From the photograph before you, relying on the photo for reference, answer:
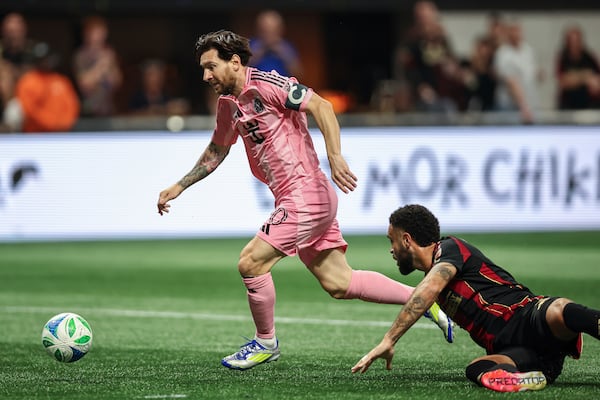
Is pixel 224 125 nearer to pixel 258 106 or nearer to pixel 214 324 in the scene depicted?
pixel 258 106

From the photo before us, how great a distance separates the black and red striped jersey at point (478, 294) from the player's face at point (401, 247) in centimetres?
15

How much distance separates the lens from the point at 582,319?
6.85 metres

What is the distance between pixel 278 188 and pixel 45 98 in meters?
11.1

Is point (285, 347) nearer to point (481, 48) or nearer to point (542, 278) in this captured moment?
point (542, 278)

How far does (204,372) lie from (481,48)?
13.4 metres

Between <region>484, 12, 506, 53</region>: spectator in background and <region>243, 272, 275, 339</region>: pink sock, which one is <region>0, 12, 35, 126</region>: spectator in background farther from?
<region>243, 272, 275, 339</region>: pink sock

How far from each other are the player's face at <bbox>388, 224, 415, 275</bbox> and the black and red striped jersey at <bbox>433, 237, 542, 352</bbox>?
154 mm

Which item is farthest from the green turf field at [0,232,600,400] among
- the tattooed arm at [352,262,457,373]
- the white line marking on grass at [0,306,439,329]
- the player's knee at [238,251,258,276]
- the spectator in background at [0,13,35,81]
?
the spectator in background at [0,13,35,81]

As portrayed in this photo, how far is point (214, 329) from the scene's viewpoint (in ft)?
34.0

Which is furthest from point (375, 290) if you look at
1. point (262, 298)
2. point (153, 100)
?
point (153, 100)

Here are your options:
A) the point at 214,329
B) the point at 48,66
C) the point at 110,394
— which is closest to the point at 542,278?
the point at 214,329

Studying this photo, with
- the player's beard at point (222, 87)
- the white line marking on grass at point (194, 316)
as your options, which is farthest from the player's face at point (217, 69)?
the white line marking on grass at point (194, 316)

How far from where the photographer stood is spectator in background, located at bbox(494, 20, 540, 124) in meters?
20.0

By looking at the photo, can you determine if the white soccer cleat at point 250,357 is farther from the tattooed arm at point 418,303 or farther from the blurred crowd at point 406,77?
the blurred crowd at point 406,77
